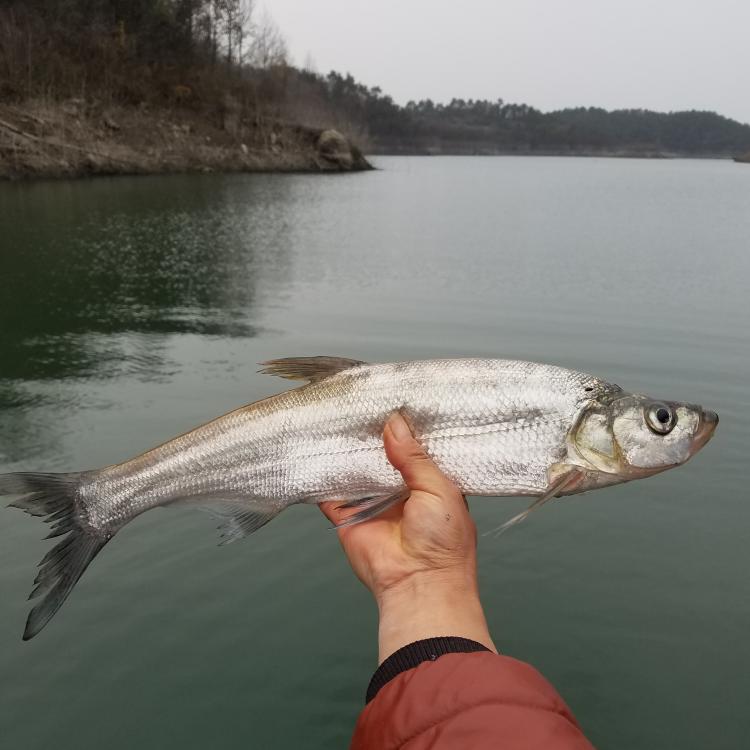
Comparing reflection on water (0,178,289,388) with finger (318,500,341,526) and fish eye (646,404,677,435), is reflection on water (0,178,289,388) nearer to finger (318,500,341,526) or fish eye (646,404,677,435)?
finger (318,500,341,526)

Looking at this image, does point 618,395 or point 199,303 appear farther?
point 199,303

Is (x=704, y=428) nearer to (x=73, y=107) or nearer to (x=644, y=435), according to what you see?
(x=644, y=435)

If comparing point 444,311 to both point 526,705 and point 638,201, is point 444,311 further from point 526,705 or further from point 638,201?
point 638,201

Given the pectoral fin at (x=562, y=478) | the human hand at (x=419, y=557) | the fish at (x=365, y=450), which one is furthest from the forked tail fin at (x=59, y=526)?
the pectoral fin at (x=562, y=478)

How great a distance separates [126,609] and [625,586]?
13.7 ft

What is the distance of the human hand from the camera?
2688mm

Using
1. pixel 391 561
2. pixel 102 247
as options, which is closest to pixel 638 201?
pixel 102 247

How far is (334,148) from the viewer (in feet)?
238

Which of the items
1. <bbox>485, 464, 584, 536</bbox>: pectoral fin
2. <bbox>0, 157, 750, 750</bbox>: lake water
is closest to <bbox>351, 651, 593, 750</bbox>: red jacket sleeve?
<bbox>485, 464, 584, 536</bbox>: pectoral fin

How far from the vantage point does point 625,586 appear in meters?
5.95

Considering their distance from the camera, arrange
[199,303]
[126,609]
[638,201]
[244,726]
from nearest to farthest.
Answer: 1. [244,726]
2. [126,609]
3. [199,303]
4. [638,201]

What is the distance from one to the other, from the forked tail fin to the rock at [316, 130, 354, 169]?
72.7 m

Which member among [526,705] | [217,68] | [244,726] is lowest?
[244,726]

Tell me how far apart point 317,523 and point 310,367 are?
3312 millimetres
